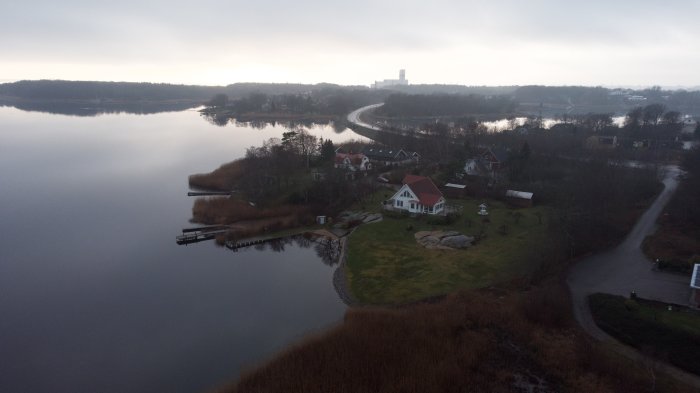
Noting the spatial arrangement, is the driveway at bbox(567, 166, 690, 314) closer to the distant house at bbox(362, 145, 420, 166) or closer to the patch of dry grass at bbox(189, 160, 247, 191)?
the distant house at bbox(362, 145, 420, 166)

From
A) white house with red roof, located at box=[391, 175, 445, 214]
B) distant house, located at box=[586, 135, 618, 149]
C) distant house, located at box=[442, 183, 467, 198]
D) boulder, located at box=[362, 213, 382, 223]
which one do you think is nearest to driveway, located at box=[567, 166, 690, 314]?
white house with red roof, located at box=[391, 175, 445, 214]

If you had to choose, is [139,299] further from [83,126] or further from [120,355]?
[83,126]

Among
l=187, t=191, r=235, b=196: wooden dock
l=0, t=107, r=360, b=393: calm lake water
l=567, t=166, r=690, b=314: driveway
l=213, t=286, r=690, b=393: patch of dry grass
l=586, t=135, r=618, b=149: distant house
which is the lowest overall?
l=0, t=107, r=360, b=393: calm lake water

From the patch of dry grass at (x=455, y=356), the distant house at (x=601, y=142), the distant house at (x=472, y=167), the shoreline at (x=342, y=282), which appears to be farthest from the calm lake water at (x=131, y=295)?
the distant house at (x=601, y=142)

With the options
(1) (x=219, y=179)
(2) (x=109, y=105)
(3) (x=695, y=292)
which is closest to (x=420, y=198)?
(3) (x=695, y=292)

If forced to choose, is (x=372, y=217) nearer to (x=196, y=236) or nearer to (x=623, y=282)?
(x=196, y=236)

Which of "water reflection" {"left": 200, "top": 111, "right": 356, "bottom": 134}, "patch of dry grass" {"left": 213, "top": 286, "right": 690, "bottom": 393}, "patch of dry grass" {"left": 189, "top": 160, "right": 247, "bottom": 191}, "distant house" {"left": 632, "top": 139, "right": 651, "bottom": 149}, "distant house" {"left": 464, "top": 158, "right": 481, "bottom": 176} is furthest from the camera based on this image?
"water reflection" {"left": 200, "top": 111, "right": 356, "bottom": 134}
